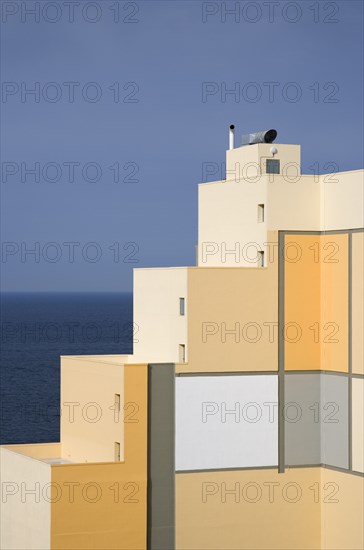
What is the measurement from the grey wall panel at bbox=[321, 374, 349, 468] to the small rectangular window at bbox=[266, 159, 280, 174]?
7.23 metres

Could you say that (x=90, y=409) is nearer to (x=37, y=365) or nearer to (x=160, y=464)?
(x=160, y=464)

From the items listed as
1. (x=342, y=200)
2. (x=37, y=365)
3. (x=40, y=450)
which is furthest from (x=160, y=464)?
(x=37, y=365)

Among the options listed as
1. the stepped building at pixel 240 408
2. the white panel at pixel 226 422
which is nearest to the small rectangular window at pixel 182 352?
the stepped building at pixel 240 408

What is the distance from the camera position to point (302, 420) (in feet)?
142

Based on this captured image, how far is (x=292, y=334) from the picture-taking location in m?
43.1

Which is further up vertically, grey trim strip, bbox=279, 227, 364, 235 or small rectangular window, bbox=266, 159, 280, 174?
small rectangular window, bbox=266, 159, 280, 174

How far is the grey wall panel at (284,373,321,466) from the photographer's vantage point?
43062 mm

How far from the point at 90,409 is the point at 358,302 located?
960 centimetres

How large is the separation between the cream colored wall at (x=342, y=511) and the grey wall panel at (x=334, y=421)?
515mm

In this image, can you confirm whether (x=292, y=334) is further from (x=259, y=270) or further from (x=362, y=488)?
(x=362, y=488)

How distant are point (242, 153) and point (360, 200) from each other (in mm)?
5803

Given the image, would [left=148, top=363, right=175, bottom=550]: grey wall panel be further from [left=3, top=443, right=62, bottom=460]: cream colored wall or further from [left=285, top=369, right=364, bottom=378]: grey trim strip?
[left=3, top=443, right=62, bottom=460]: cream colored wall

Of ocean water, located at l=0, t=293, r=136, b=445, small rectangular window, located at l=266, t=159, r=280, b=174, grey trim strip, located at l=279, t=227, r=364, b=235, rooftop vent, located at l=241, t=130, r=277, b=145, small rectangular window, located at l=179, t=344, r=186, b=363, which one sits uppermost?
rooftop vent, located at l=241, t=130, r=277, b=145

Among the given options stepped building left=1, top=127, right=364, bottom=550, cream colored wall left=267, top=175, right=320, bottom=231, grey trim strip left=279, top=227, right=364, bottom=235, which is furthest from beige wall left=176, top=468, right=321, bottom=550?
cream colored wall left=267, top=175, right=320, bottom=231
